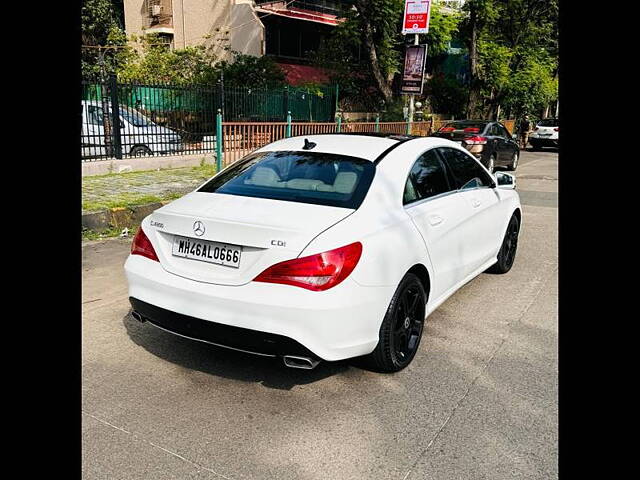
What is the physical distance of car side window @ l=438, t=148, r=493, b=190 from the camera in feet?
15.6

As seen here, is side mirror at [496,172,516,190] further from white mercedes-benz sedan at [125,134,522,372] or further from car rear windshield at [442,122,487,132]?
car rear windshield at [442,122,487,132]

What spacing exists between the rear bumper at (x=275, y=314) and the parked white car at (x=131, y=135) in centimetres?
824

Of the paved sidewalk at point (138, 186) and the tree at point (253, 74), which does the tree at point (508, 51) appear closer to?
the tree at point (253, 74)

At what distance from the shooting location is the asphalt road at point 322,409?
2.70m

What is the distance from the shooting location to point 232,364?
374 centimetres

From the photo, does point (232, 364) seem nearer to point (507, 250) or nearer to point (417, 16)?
point (507, 250)

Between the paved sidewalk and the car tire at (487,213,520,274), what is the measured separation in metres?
4.98

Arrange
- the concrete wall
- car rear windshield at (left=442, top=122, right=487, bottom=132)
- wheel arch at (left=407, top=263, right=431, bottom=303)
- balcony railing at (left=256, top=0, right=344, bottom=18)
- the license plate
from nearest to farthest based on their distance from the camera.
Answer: the license plate
wheel arch at (left=407, top=263, right=431, bottom=303)
the concrete wall
car rear windshield at (left=442, top=122, right=487, bottom=132)
balcony railing at (left=256, top=0, right=344, bottom=18)

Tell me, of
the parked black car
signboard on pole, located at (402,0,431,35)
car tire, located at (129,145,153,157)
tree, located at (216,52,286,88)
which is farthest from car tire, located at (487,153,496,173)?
car tire, located at (129,145,153,157)

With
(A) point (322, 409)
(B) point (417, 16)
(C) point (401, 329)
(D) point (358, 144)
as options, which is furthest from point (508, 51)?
(A) point (322, 409)

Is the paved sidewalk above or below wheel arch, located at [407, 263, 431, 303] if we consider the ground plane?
above

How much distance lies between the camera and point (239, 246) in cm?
316

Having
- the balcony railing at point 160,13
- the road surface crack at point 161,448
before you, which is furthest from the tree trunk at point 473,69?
the road surface crack at point 161,448
